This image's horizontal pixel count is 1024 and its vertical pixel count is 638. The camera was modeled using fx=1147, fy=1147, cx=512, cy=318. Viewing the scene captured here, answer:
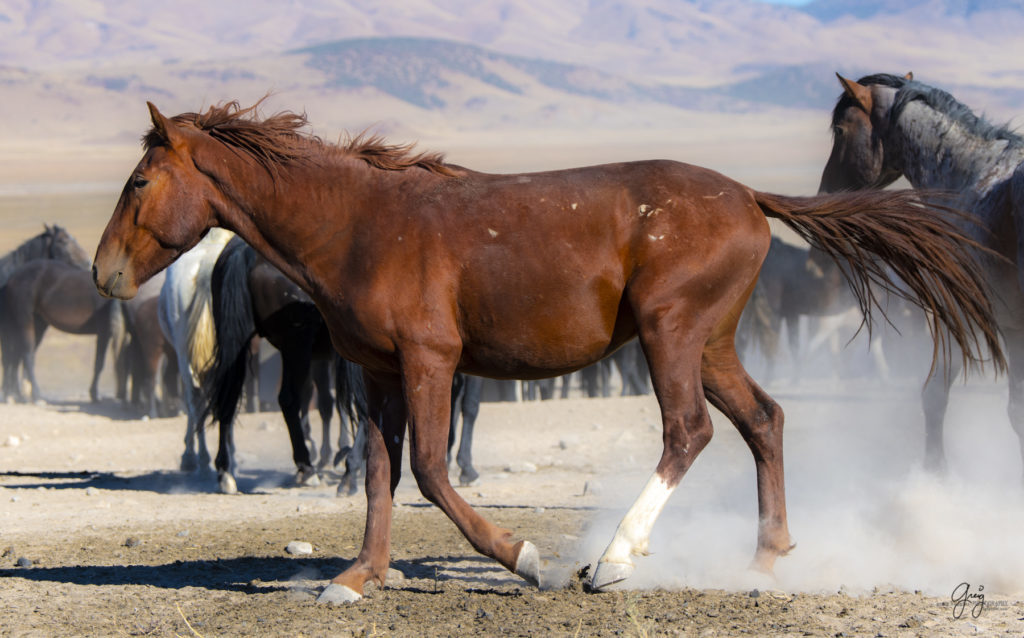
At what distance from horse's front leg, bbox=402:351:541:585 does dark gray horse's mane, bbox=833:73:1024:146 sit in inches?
140

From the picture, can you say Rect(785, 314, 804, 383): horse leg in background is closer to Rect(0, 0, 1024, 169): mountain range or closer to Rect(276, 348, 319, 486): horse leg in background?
Rect(276, 348, 319, 486): horse leg in background

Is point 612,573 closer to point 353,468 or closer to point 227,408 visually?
point 353,468

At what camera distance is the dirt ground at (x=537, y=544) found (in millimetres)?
4312

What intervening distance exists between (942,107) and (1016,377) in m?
1.60

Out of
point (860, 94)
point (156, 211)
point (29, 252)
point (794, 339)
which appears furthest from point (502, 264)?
point (29, 252)

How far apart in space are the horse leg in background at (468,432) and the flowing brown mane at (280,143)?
3.74 meters

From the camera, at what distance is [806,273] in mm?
16938

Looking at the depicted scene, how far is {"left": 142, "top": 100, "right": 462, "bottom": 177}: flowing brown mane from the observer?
192 inches

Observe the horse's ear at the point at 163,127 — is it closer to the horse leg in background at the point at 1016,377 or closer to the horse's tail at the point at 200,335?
the horse's tail at the point at 200,335

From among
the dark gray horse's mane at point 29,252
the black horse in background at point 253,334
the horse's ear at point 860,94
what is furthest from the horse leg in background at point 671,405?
the dark gray horse's mane at point 29,252

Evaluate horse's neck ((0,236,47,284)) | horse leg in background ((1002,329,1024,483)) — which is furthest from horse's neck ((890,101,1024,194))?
horse's neck ((0,236,47,284))

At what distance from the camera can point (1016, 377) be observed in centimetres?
640

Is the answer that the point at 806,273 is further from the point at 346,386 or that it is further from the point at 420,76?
the point at 420,76

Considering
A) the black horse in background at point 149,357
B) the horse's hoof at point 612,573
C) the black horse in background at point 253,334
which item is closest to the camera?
the horse's hoof at point 612,573
